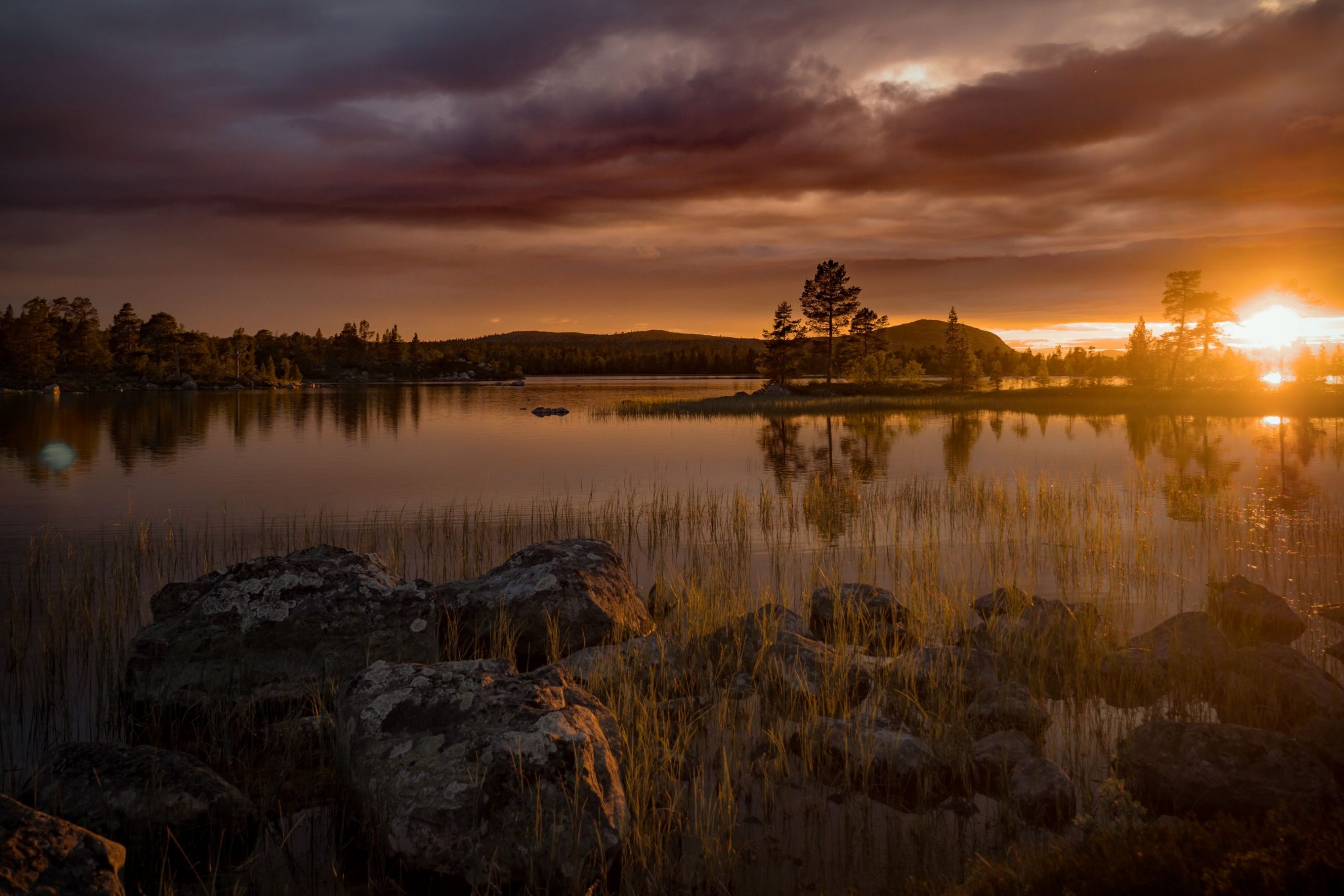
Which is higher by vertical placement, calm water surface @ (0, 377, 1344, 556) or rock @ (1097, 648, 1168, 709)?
calm water surface @ (0, 377, 1344, 556)

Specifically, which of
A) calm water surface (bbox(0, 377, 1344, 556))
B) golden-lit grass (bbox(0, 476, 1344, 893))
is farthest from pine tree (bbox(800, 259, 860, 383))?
golden-lit grass (bbox(0, 476, 1344, 893))

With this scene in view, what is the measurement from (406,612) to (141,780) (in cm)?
357

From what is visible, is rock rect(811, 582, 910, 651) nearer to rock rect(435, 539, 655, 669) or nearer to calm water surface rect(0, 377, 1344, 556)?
rock rect(435, 539, 655, 669)

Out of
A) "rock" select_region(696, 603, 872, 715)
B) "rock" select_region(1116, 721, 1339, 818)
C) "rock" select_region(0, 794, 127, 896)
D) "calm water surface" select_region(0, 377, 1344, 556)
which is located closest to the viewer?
"rock" select_region(0, 794, 127, 896)

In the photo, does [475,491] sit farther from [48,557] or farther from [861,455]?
[861,455]

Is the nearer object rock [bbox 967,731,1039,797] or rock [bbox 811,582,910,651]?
rock [bbox 967,731,1039,797]

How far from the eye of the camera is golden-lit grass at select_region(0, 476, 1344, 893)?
531cm

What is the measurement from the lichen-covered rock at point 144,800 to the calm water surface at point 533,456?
41.7 feet

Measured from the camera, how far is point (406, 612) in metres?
8.66

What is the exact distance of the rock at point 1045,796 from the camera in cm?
546

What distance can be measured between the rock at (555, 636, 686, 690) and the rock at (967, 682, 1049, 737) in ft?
8.96

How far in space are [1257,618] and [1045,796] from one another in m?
5.42

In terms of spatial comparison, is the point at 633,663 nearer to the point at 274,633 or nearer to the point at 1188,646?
the point at 274,633

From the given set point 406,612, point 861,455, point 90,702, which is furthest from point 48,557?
point 861,455
